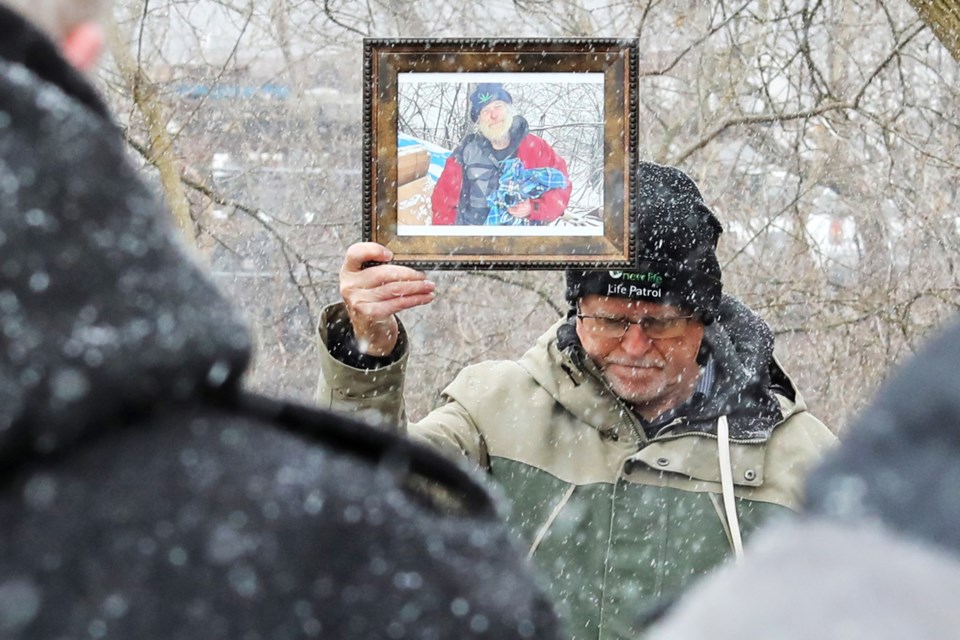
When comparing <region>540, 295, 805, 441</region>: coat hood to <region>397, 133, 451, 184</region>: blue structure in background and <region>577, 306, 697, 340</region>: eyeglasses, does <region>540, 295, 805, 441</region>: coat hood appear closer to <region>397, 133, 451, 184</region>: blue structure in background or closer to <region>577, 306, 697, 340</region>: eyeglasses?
→ <region>577, 306, 697, 340</region>: eyeglasses

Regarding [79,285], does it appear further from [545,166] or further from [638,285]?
[638,285]

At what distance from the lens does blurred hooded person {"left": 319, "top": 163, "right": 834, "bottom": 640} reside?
2445mm

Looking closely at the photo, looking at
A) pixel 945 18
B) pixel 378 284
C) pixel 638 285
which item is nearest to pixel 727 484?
pixel 638 285

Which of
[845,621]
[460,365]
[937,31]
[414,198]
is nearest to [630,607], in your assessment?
[414,198]

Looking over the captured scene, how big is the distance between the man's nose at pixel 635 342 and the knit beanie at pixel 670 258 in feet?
0.29

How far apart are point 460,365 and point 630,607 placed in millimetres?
4634

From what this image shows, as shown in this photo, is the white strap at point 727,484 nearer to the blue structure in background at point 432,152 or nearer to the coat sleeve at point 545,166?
the coat sleeve at point 545,166

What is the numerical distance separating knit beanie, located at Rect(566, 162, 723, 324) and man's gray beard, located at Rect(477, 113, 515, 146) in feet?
1.69

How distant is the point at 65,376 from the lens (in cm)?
66

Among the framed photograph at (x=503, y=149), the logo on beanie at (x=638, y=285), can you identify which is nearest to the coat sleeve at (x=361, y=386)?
the framed photograph at (x=503, y=149)

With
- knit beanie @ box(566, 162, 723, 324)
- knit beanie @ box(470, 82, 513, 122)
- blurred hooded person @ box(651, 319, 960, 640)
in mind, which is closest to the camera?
blurred hooded person @ box(651, 319, 960, 640)

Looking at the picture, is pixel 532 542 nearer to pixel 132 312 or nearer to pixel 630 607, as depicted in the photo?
pixel 630 607

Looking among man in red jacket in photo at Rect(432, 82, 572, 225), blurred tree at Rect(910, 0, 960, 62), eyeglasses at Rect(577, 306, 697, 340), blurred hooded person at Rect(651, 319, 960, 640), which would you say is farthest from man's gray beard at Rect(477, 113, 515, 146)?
blurred hooded person at Rect(651, 319, 960, 640)

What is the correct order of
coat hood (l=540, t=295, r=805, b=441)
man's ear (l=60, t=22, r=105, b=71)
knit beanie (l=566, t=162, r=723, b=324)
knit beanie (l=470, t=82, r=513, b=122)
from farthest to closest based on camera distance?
knit beanie (l=566, t=162, r=723, b=324) < coat hood (l=540, t=295, r=805, b=441) < knit beanie (l=470, t=82, r=513, b=122) < man's ear (l=60, t=22, r=105, b=71)
